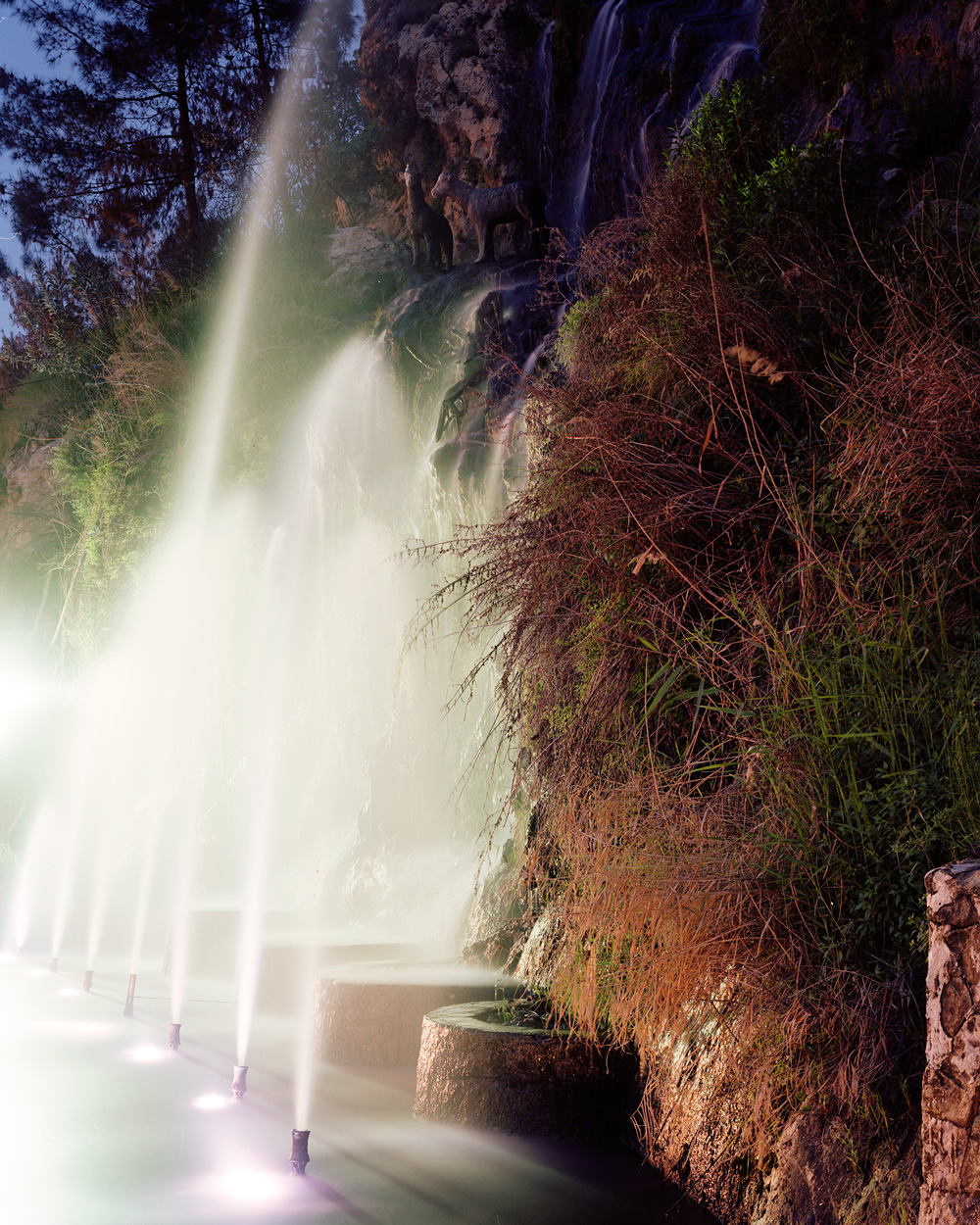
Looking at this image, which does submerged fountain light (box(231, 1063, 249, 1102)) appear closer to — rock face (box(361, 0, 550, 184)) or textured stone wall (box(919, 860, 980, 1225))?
textured stone wall (box(919, 860, 980, 1225))

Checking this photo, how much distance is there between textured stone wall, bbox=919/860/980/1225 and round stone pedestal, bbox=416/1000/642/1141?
249 centimetres

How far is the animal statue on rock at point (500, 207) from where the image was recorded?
38.4ft

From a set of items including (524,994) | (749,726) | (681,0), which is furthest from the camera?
(681,0)

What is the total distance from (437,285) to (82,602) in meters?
9.39

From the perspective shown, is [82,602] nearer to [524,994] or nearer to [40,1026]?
[40,1026]

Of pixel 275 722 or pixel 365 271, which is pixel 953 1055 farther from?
pixel 365 271

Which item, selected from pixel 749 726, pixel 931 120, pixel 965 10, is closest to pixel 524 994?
pixel 749 726

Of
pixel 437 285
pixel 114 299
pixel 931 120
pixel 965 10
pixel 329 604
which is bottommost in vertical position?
pixel 329 604

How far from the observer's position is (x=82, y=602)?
17.2 meters

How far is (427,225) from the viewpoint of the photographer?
13586mm

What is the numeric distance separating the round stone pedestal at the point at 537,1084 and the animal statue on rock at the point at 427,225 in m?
11.1

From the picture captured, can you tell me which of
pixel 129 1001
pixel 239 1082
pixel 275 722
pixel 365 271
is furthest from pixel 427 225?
pixel 239 1082

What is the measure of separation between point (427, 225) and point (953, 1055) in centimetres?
1322

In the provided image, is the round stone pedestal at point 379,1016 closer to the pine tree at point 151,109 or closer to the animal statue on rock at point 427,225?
the animal statue on rock at point 427,225
